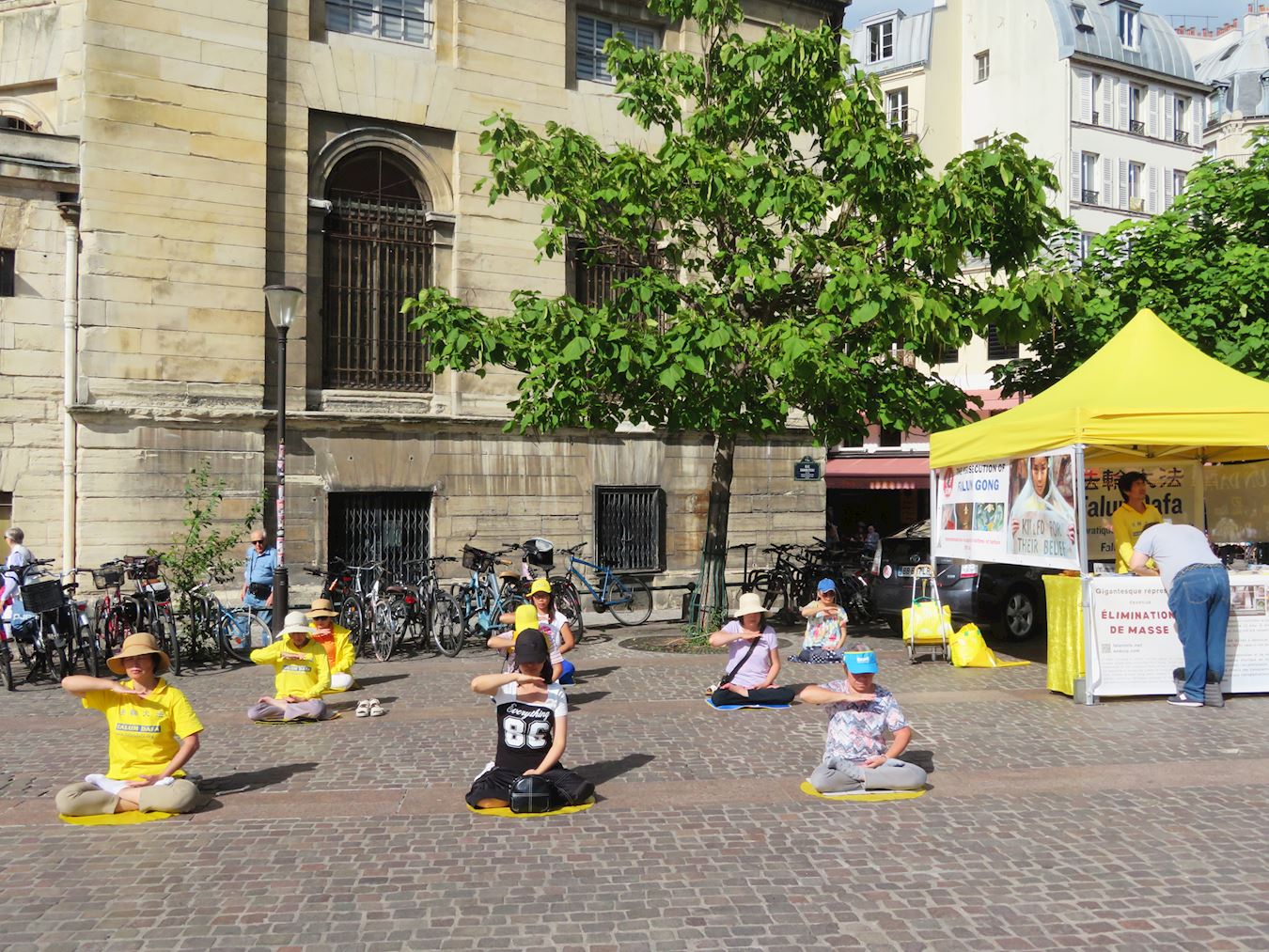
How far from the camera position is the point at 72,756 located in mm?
8797

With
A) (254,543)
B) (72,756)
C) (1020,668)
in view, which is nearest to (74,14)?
(254,543)

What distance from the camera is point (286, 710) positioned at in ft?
32.9

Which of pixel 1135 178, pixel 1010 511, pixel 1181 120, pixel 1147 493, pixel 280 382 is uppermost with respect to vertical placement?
pixel 1181 120

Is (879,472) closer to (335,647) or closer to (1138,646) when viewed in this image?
(1138,646)

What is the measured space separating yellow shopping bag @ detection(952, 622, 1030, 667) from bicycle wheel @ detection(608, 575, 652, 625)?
6.29 metres

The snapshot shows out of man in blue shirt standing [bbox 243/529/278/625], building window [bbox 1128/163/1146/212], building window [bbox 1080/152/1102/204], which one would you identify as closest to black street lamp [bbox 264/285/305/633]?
man in blue shirt standing [bbox 243/529/278/625]

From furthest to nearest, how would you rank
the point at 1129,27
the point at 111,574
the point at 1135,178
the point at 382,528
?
the point at 1129,27 < the point at 1135,178 < the point at 382,528 < the point at 111,574

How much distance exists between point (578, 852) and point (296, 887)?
1438 millimetres

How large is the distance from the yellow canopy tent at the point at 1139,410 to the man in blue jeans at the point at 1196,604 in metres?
1.06

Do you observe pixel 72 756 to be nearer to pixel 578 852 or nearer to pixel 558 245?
pixel 578 852

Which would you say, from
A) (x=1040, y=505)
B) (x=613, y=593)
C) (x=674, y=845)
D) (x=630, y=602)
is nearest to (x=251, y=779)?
(x=674, y=845)

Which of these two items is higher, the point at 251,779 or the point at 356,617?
the point at 356,617

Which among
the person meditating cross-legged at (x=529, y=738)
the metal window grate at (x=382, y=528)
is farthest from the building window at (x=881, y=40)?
the person meditating cross-legged at (x=529, y=738)

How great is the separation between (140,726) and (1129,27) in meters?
50.3
